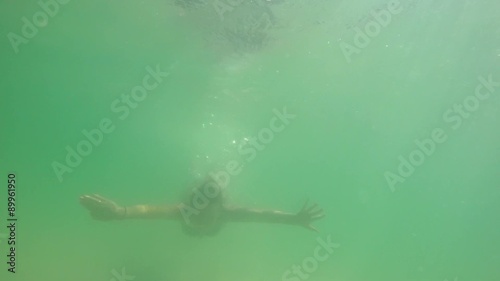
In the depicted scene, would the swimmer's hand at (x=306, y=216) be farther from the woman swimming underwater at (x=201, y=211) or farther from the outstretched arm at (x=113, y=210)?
the outstretched arm at (x=113, y=210)

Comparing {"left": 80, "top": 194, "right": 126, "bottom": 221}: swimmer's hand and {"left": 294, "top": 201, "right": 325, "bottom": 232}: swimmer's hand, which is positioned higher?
{"left": 80, "top": 194, "right": 126, "bottom": 221}: swimmer's hand

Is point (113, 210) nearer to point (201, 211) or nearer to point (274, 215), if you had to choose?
point (201, 211)

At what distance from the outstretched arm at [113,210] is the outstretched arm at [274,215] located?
2.40 feet

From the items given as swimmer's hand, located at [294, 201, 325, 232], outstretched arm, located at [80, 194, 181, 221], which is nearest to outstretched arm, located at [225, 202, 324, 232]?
swimmer's hand, located at [294, 201, 325, 232]

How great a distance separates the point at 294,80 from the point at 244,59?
40.8 inches

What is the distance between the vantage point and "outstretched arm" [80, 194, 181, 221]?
4.11m

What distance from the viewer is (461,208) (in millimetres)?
7926

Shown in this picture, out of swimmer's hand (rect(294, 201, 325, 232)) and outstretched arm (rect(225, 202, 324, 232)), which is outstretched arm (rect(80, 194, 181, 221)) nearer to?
outstretched arm (rect(225, 202, 324, 232))

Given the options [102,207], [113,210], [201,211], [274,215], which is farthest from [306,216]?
[102,207]

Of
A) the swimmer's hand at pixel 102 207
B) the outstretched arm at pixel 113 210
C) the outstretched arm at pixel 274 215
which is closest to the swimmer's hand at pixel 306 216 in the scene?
the outstretched arm at pixel 274 215

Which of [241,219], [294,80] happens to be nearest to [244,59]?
[294,80]

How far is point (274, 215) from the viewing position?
450 centimetres

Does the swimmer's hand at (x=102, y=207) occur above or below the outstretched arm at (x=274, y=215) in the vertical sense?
above

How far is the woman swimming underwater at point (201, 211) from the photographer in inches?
164
